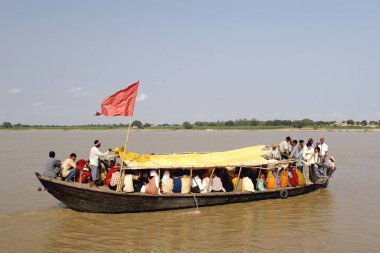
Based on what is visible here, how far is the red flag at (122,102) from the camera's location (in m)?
11.9

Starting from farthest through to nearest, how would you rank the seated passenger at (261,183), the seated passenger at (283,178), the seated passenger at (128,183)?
the seated passenger at (283,178), the seated passenger at (261,183), the seated passenger at (128,183)

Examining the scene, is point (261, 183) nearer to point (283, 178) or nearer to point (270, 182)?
point (270, 182)

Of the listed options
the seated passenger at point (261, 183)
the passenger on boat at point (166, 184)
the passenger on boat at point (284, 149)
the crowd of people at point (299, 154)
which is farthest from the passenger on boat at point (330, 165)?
the passenger on boat at point (166, 184)

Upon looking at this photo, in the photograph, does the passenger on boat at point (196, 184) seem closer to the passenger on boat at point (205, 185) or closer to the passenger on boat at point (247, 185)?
the passenger on boat at point (205, 185)

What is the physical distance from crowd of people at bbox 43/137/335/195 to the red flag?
950 mm

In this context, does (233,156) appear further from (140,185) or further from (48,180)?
(48,180)

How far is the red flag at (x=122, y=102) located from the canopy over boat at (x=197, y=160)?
1.01 meters

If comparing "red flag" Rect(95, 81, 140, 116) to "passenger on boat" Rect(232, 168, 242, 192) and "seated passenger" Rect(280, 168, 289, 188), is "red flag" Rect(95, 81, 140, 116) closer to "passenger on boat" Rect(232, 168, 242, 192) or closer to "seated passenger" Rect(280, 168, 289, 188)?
"passenger on boat" Rect(232, 168, 242, 192)

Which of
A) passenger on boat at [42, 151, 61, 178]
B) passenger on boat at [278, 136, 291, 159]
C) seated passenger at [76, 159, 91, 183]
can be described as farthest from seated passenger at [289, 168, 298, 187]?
passenger on boat at [42, 151, 61, 178]

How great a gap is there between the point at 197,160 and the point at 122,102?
286 centimetres

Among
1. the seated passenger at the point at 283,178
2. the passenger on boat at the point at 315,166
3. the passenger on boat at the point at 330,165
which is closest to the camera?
the seated passenger at the point at 283,178

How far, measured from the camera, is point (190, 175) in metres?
12.2

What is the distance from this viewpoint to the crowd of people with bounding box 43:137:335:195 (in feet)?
38.4

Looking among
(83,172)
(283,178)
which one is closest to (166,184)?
(83,172)
